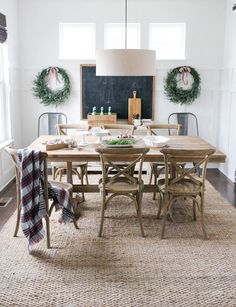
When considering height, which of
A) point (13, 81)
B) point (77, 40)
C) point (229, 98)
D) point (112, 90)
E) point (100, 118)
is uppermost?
point (77, 40)

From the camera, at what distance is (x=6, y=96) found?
5.22 meters

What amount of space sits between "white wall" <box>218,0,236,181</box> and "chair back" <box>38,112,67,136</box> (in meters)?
2.55

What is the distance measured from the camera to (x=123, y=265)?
116 inches

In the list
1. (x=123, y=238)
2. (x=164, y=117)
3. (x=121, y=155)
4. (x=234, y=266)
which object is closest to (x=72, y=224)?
(x=123, y=238)

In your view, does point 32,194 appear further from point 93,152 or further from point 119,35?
point 119,35

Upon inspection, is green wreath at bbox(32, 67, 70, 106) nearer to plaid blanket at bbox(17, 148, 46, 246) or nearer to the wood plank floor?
the wood plank floor

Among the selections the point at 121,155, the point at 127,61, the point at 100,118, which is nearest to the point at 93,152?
the point at 121,155

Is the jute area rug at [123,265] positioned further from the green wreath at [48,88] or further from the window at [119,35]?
the window at [119,35]

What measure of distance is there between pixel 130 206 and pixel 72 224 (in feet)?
2.68

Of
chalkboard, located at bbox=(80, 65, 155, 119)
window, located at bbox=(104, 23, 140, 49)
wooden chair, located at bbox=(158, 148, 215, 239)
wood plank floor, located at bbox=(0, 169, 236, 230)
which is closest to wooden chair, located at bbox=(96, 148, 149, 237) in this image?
wooden chair, located at bbox=(158, 148, 215, 239)

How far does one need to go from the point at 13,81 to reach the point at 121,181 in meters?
2.77

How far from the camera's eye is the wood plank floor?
13.4 feet

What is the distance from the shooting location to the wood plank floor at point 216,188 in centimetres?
408

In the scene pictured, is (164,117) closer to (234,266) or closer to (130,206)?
(130,206)
